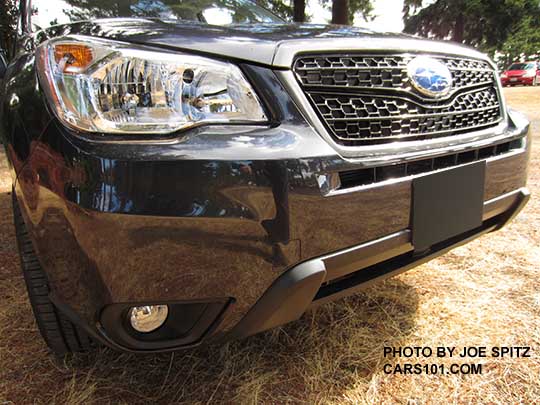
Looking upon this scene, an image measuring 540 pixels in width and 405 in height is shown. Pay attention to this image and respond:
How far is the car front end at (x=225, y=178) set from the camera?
3.03ft

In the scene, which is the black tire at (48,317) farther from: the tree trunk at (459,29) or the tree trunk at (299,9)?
the tree trunk at (459,29)

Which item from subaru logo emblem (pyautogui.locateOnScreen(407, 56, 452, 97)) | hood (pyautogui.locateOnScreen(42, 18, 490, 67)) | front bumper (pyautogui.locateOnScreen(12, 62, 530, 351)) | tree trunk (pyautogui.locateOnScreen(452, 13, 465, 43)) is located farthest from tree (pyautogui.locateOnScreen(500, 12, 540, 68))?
front bumper (pyautogui.locateOnScreen(12, 62, 530, 351))

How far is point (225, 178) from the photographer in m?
0.94

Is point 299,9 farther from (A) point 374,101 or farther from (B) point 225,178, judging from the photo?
(B) point 225,178

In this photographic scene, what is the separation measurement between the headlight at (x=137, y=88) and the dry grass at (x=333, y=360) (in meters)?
0.93

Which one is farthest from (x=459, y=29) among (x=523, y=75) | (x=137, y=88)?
(x=137, y=88)

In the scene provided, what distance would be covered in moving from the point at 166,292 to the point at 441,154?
0.97 metres

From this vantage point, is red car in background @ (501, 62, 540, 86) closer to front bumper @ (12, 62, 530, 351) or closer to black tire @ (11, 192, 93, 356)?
front bumper @ (12, 62, 530, 351)

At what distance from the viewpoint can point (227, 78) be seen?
1.05 metres

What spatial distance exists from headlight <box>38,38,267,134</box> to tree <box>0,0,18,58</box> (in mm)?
2507

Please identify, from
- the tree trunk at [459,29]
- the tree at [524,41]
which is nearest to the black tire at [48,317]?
the tree trunk at [459,29]

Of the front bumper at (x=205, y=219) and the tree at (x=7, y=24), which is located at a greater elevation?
the tree at (x=7, y=24)

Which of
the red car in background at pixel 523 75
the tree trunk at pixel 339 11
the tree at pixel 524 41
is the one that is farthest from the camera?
the red car in background at pixel 523 75

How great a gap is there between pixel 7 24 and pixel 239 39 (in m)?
3.45
